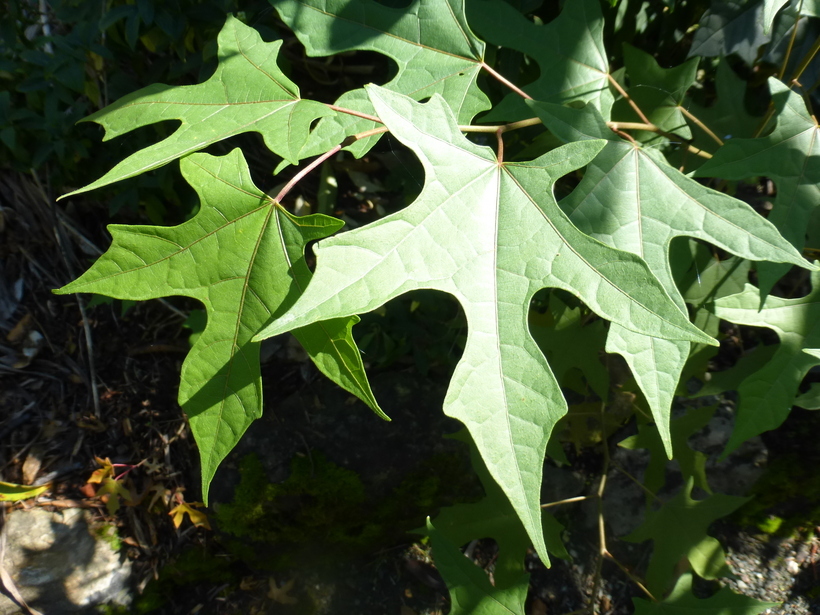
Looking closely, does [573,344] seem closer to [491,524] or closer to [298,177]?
[491,524]

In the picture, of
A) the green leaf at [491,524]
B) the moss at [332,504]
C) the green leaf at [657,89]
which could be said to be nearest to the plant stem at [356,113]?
the green leaf at [657,89]

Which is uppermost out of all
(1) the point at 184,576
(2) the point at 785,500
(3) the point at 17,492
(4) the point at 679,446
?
(4) the point at 679,446

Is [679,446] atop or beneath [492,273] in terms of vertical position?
beneath

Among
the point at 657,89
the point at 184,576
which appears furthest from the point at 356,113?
the point at 184,576

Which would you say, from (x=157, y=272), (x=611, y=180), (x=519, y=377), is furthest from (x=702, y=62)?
(x=157, y=272)

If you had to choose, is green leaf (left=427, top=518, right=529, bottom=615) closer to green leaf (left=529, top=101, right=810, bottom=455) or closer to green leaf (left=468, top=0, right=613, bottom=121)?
green leaf (left=529, top=101, right=810, bottom=455)

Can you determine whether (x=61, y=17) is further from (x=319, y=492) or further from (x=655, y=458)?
(x=655, y=458)
